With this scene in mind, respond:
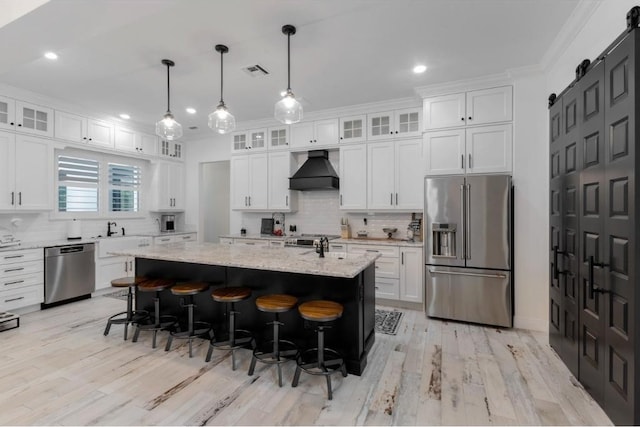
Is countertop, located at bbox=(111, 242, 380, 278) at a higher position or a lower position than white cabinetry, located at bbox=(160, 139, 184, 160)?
lower

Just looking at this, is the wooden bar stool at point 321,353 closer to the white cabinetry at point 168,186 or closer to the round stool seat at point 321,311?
the round stool seat at point 321,311

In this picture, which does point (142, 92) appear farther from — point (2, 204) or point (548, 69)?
point (548, 69)

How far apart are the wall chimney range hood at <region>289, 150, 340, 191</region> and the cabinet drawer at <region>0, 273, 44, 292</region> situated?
3.72m

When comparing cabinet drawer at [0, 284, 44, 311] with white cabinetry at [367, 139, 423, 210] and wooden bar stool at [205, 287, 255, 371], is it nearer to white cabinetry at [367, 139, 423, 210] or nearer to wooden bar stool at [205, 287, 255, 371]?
wooden bar stool at [205, 287, 255, 371]

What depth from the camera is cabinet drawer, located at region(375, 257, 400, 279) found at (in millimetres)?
4359

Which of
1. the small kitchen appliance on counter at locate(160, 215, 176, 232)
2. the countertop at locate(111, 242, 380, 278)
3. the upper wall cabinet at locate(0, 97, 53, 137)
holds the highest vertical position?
the upper wall cabinet at locate(0, 97, 53, 137)

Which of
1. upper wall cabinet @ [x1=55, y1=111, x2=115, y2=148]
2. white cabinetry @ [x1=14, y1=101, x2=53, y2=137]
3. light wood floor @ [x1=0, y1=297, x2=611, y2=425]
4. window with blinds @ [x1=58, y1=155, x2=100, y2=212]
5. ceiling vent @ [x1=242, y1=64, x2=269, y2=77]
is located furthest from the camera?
window with blinds @ [x1=58, y1=155, x2=100, y2=212]

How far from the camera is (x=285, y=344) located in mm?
2885

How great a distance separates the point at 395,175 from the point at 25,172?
5.14 m

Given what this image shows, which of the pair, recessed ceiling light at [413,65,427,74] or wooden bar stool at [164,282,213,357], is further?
recessed ceiling light at [413,65,427,74]

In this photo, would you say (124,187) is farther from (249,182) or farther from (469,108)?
(469,108)

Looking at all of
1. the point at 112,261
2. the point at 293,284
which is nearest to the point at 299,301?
the point at 293,284

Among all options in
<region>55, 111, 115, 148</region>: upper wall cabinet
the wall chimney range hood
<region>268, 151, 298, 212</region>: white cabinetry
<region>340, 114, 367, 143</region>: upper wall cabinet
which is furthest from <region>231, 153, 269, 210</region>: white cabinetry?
<region>55, 111, 115, 148</region>: upper wall cabinet

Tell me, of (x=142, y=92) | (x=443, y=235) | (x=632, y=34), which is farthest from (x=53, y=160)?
(x=632, y=34)
